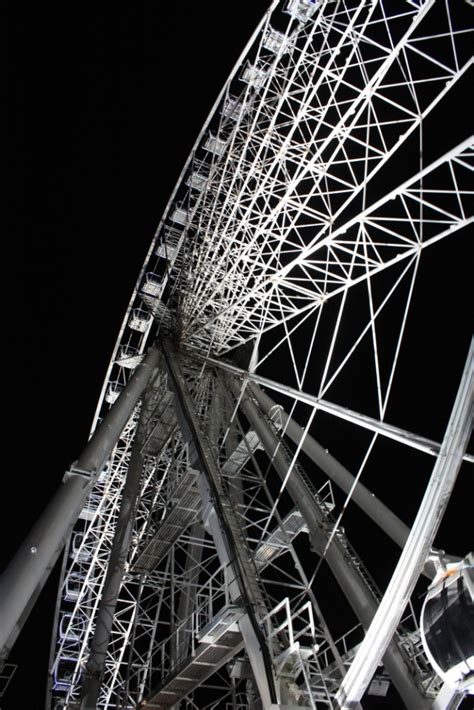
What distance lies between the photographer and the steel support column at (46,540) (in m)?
9.08

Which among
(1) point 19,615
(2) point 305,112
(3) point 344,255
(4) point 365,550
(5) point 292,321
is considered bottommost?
Result: (4) point 365,550

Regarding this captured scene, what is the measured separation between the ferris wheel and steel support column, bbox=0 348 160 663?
0.49 metres

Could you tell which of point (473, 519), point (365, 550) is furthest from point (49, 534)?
point (365, 550)

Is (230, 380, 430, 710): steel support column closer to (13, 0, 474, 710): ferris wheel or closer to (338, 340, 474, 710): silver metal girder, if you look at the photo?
(13, 0, 474, 710): ferris wheel

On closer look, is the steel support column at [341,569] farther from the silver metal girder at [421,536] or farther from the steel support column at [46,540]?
the steel support column at [46,540]

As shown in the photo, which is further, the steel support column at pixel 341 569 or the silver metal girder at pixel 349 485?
the silver metal girder at pixel 349 485

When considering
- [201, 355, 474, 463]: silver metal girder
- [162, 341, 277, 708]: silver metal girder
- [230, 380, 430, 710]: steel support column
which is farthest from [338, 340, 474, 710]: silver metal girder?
[230, 380, 430, 710]: steel support column

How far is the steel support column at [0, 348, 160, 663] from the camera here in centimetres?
908

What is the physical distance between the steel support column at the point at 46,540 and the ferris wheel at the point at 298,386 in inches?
19.2

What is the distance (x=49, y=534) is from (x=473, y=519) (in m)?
15.0

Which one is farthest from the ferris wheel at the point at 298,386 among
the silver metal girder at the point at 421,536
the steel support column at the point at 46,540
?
the steel support column at the point at 46,540

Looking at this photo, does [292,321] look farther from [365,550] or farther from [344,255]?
[365,550]

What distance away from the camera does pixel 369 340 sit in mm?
27984

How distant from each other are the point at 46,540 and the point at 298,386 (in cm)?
752
